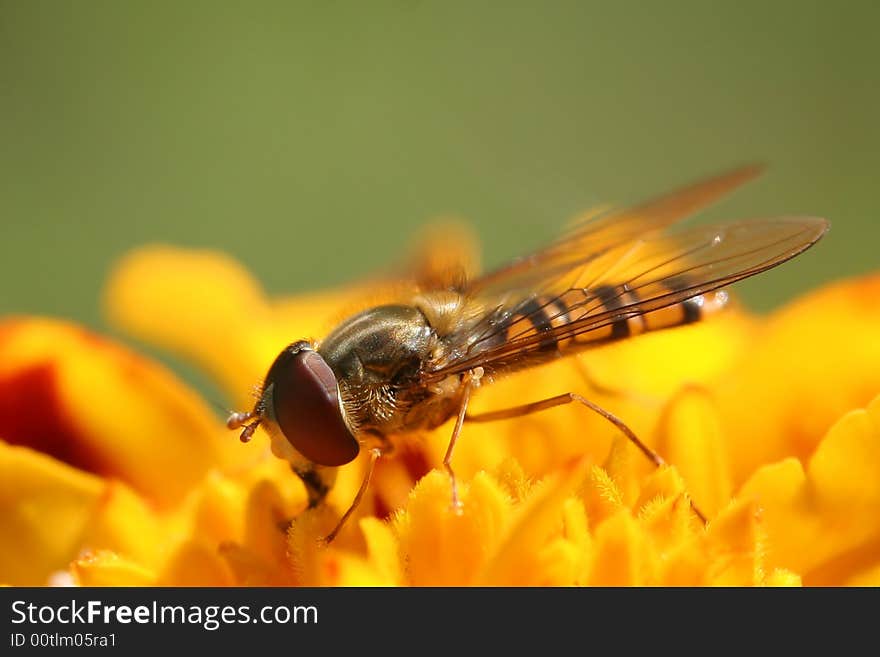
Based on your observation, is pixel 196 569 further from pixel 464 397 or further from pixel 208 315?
pixel 208 315

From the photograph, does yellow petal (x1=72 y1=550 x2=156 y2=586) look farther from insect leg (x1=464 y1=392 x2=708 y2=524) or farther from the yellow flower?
insect leg (x1=464 y1=392 x2=708 y2=524)

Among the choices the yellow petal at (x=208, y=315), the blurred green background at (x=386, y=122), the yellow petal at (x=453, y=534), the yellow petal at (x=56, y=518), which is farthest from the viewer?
the blurred green background at (x=386, y=122)

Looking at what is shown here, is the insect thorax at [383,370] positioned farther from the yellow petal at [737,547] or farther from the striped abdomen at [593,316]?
the yellow petal at [737,547]

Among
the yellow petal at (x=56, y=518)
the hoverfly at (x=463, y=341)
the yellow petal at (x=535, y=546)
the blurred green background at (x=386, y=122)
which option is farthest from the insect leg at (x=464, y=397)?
the blurred green background at (x=386, y=122)

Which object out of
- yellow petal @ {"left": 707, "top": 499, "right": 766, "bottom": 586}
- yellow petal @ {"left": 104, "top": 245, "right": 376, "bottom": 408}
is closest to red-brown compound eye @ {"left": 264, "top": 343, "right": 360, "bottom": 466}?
yellow petal @ {"left": 707, "top": 499, "right": 766, "bottom": 586}

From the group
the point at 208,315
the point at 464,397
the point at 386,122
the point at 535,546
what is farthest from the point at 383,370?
the point at 386,122
